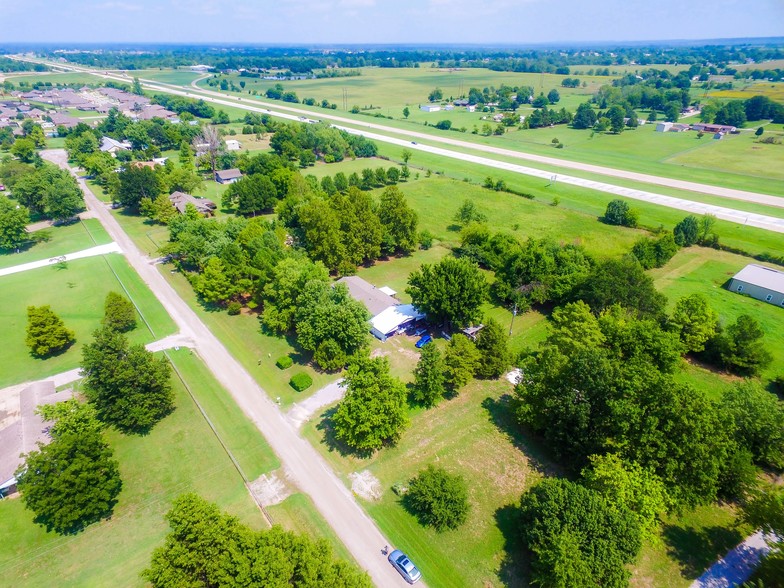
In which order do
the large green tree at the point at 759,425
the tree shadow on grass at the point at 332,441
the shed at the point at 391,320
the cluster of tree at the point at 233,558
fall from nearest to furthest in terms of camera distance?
the cluster of tree at the point at 233,558 → the large green tree at the point at 759,425 → the tree shadow on grass at the point at 332,441 → the shed at the point at 391,320

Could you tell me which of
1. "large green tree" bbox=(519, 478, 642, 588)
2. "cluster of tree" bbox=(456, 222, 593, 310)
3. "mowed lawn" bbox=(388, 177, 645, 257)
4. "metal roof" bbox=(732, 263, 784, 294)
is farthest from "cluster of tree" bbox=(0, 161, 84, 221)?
"metal roof" bbox=(732, 263, 784, 294)

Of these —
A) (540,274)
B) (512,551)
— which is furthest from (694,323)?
(512,551)

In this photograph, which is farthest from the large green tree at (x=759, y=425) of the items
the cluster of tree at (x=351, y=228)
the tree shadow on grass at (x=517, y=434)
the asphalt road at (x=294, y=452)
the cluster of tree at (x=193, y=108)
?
the cluster of tree at (x=193, y=108)

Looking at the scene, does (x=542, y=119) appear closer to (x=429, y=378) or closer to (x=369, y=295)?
(x=369, y=295)

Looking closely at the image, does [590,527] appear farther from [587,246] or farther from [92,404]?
[587,246]

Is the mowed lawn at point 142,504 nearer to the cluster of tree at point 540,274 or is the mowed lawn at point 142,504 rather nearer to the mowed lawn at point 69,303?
the mowed lawn at point 69,303
